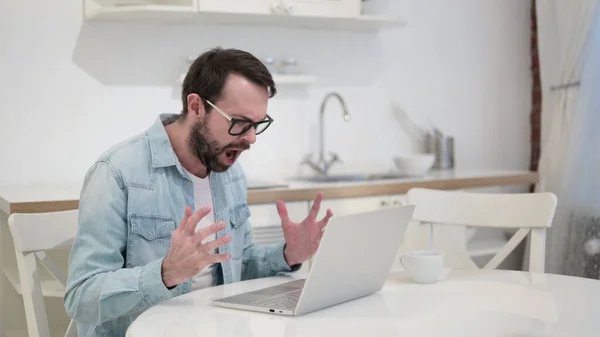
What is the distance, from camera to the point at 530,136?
175 inches

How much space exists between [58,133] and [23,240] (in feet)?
4.72

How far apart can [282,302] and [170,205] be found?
48 cm

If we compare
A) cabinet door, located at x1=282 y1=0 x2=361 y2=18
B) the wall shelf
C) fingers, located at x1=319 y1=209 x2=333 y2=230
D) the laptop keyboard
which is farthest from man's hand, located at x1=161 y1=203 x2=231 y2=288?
cabinet door, located at x1=282 y1=0 x2=361 y2=18

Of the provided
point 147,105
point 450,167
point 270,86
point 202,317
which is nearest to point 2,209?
point 147,105

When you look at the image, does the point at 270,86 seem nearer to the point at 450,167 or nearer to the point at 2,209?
the point at 2,209

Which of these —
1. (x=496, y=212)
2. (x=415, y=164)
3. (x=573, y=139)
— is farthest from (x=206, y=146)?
(x=573, y=139)

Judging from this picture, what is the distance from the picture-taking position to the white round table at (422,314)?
1.46 meters

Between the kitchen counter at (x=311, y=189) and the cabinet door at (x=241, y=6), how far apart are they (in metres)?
0.75

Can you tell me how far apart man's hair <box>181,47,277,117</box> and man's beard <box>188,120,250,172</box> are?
2.3 inches

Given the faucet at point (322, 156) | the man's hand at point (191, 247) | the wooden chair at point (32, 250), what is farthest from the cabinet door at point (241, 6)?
the man's hand at point (191, 247)

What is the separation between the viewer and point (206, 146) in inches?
78.6

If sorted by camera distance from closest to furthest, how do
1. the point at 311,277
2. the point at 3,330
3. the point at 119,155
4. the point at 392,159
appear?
the point at 311,277 → the point at 119,155 → the point at 3,330 → the point at 392,159

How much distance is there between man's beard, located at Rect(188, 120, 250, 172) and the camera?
6.52 ft

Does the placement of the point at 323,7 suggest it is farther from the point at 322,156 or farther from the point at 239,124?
the point at 239,124
